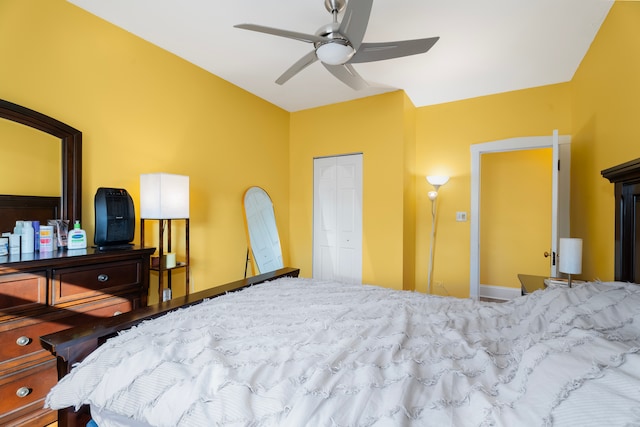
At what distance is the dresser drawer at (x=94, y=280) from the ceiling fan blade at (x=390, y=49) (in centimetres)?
206

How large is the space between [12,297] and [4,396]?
49 centimetres

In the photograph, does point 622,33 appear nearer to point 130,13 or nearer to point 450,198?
point 450,198

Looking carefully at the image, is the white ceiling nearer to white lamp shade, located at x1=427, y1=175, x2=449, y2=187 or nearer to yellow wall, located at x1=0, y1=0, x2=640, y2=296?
yellow wall, located at x1=0, y1=0, x2=640, y2=296

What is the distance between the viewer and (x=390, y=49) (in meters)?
1.87

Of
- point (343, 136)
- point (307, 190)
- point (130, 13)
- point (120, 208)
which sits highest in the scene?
point (130, 13)

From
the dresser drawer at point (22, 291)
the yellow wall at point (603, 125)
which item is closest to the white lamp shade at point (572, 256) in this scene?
the yellow wall at point (603, 125)

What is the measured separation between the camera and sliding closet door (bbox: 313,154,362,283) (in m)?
3.79

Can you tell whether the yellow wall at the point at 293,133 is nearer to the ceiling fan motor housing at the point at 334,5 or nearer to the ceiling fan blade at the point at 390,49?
the ceiling fan blade at the point at 390,49

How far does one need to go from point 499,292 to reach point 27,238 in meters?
5.19

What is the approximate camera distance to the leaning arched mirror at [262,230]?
134 inches

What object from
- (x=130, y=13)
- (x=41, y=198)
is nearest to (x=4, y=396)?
(x=41, y=198)

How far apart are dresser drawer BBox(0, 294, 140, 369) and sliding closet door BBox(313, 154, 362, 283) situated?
2649mm

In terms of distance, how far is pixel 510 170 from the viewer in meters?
4.26

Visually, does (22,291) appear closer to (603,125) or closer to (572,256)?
(572,256)
